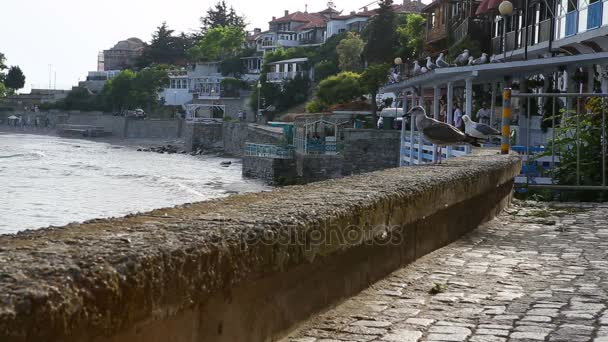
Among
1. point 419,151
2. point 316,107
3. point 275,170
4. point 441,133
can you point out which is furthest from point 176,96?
point 441,133

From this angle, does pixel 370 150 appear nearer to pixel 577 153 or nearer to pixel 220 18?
pixel 577 153

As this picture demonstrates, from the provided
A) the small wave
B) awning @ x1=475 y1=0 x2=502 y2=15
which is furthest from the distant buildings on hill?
awning @ x1=475 y1=0 x2=502 y2=15

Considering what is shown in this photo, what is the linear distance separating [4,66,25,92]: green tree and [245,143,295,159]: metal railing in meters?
101

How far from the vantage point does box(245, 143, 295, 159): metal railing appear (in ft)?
174

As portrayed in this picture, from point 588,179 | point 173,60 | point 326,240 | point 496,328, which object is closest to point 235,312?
point 326,240

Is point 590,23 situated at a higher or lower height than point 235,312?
higher

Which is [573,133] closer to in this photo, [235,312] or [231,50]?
[235,312]

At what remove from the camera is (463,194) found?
7.78 m

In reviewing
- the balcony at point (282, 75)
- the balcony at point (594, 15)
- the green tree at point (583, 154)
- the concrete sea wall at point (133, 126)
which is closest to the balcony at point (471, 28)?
the balcony at point (594, 15)

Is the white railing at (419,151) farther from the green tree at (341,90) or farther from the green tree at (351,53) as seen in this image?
the green tree at (351,53)

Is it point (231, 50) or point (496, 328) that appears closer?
point (496, 328)

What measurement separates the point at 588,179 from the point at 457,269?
5.60 metres

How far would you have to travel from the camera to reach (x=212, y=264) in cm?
346

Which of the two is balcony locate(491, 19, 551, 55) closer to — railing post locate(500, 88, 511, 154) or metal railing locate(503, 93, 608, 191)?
metal railing locate(503, 93, 608, 191)
